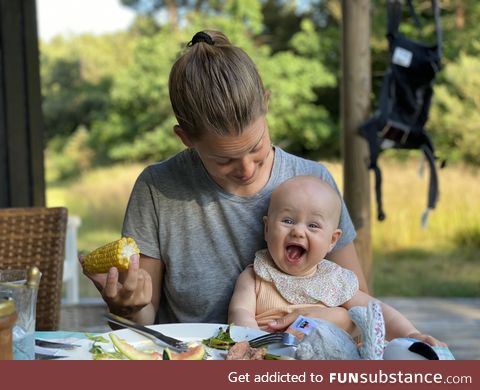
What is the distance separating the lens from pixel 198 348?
1148 millimetres

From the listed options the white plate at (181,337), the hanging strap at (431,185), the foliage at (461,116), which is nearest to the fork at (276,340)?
the white plate at (181,337)

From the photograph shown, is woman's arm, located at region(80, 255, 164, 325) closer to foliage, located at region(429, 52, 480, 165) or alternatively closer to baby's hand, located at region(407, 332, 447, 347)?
baby's hand, located at region(407, 332, 447, 347)

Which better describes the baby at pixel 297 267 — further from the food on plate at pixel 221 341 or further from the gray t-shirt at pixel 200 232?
the food on plate at pixel 221 341

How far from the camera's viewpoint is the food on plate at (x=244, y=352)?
1.12 m

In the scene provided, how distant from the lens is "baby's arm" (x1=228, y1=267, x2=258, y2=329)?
1.49 m

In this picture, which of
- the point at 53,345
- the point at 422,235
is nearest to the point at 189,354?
the point at 53,345

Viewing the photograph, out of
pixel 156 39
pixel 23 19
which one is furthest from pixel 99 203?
pixel 23 19

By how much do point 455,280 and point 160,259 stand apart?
19.9 ft

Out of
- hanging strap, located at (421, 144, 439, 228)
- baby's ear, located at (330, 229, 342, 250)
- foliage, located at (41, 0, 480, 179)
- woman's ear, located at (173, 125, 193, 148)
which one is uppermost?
foliage, located at (41, 0, 480, 179)

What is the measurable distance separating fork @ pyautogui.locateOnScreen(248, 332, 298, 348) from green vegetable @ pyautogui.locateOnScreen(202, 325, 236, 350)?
0.04m

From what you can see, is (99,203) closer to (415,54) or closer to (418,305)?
(418,305)

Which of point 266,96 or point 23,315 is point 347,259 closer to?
point 266,96

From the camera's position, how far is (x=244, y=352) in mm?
1139

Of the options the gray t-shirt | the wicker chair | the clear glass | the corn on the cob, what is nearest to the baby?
the gray t-shirt
